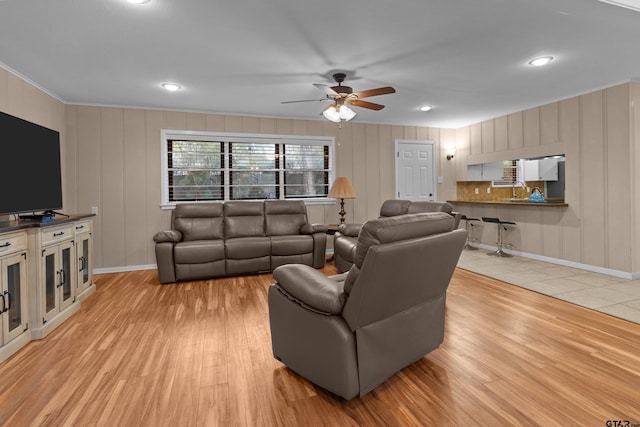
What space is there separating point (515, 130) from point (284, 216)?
13.6 feet

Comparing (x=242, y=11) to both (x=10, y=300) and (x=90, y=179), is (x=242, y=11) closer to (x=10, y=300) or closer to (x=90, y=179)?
(x=10, y=300)

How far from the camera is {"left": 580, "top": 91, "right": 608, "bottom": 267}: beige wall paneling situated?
14.3 ft

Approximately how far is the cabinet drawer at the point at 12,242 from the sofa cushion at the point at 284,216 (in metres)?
2.97

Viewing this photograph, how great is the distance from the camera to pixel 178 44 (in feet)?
9.56

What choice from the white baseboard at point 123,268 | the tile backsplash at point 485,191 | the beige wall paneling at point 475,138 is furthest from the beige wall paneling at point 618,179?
the white baseboard at point 123,268

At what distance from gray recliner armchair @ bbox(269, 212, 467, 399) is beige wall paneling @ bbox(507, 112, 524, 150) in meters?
4.40

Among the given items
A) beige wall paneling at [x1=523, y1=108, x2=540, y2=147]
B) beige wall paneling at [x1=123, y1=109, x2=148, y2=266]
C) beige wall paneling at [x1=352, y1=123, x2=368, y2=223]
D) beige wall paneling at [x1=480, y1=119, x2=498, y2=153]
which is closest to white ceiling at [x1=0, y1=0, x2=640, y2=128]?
beige wall paneling at [x1=123, y1=109, x2=148, y2=266]

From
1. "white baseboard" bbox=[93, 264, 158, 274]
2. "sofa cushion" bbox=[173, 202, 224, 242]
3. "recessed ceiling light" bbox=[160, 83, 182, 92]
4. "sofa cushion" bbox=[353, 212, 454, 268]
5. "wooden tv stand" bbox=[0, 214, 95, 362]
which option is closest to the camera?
"sofa cushion" bbox=[353, 212, 454, 268]

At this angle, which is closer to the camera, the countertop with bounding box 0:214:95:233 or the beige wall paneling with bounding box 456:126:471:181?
the countertop with bounding box 0:214:95:233

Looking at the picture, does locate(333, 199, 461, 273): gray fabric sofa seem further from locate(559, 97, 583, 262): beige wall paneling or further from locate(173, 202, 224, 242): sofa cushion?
locate(559, 97, 583, 262): beige wall paneling

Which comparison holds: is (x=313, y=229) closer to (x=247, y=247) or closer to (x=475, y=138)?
(x=247, y=247)

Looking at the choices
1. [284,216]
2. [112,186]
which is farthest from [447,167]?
[112,186]

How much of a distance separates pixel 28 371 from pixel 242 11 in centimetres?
286

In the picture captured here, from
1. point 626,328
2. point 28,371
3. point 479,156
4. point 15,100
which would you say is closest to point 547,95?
point 479,156
